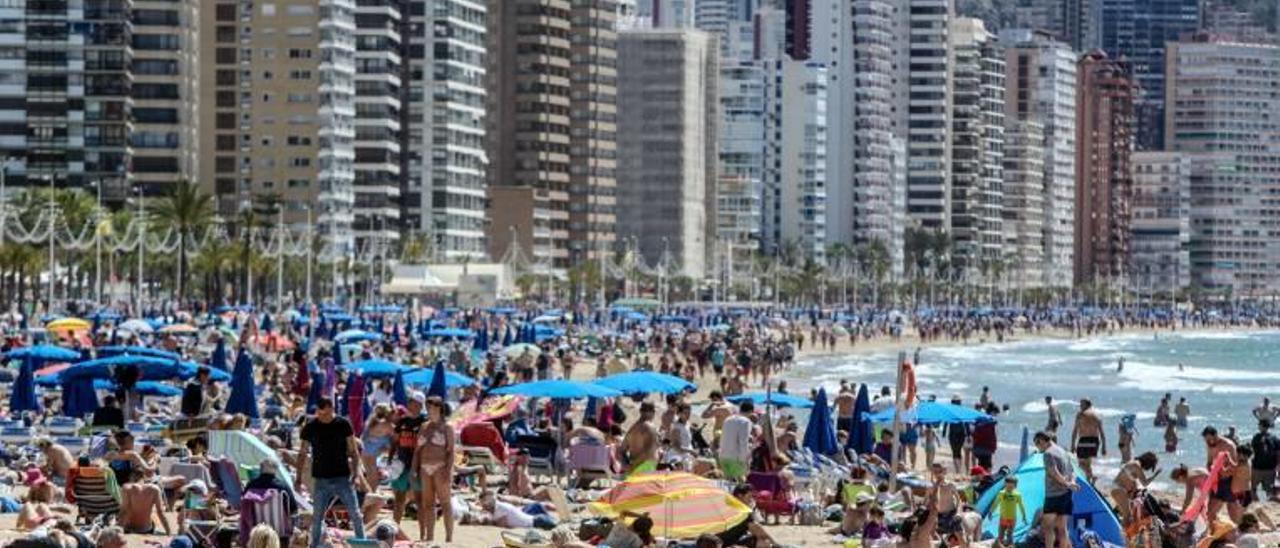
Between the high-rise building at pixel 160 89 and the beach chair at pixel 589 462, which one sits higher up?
the high-rise building at pixel 160 89

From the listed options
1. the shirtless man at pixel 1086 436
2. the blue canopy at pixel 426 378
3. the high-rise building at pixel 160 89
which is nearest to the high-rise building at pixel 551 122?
the high-rise building at pixel 160 89

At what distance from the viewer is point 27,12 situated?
400ft

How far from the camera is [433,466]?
21984mm

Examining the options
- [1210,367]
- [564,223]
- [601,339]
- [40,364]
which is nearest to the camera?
[40,364]

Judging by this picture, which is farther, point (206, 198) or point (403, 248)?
point (403, 248)

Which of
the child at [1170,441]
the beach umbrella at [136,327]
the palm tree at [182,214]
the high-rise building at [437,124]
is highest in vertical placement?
the high-rise building at [437,124]

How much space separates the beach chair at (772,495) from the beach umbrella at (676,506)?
5.54 m

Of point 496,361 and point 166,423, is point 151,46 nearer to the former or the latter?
point 496,361

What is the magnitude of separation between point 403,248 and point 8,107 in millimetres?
21585

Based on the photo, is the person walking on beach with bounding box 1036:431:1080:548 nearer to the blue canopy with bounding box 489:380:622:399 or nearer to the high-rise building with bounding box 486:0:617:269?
the blue canopy with bounding box 489:380:622:399

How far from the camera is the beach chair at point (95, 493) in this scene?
22875 mm

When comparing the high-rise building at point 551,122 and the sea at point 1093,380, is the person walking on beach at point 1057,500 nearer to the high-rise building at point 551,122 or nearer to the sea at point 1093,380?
the sea at point 1093,380

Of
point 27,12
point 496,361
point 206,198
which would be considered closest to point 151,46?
point 27,12

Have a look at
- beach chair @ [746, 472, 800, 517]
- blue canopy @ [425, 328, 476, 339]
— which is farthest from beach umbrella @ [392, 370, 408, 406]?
blue canopy @ [425, 328, 476, 339]
